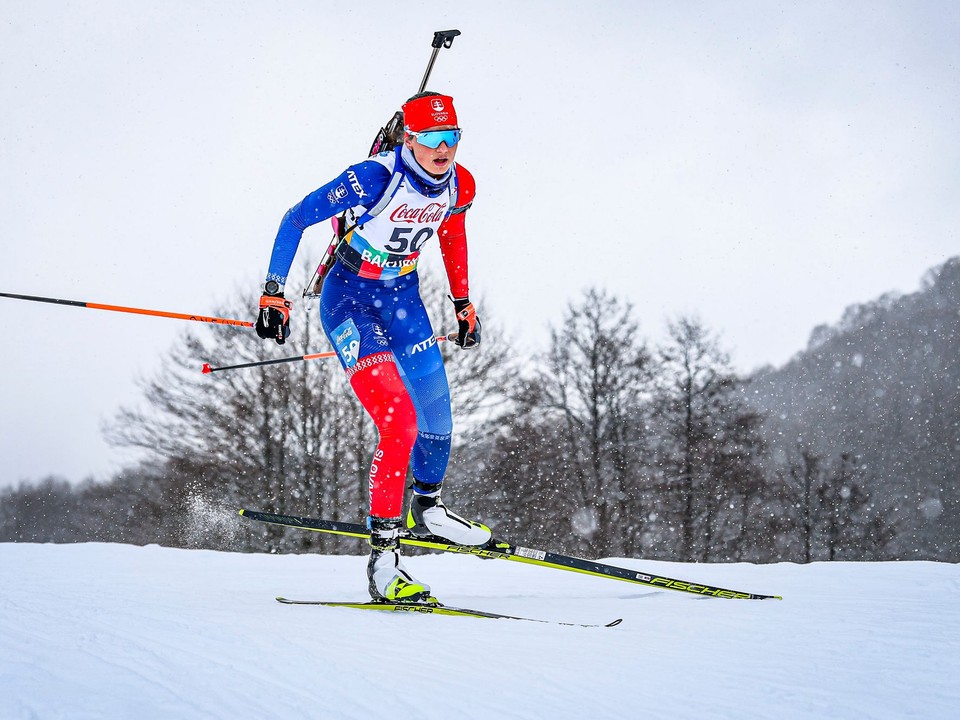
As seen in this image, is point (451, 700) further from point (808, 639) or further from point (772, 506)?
point (772, 506)

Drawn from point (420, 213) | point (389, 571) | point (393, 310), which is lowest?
Result: point (389, 571)

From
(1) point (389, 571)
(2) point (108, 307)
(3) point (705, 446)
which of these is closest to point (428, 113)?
(2) point (108, 307)

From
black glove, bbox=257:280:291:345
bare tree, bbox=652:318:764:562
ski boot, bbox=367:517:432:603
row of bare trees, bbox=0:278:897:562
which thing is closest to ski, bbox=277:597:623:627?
ski boot, bbox=367:517:432:603

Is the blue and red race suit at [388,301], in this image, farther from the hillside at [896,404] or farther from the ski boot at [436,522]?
the hillside at [896,404]

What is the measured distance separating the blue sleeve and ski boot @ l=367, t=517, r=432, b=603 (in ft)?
4.31

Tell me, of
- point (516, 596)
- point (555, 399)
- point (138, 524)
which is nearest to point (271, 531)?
point (138, 524)

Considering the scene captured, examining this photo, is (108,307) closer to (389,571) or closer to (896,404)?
(389,571)

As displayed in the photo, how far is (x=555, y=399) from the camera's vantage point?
25.7 m

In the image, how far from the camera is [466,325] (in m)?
4.20

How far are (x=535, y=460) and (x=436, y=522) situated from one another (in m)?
18.6

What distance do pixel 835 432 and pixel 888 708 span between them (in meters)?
66.1

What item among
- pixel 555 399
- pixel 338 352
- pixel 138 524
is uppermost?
pixel 555 399

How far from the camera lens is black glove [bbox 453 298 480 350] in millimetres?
4145

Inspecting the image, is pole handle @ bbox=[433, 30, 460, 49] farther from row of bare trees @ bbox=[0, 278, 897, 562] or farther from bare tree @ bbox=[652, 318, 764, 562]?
bare tree @ bbox=[652, 318, 764, 562]
